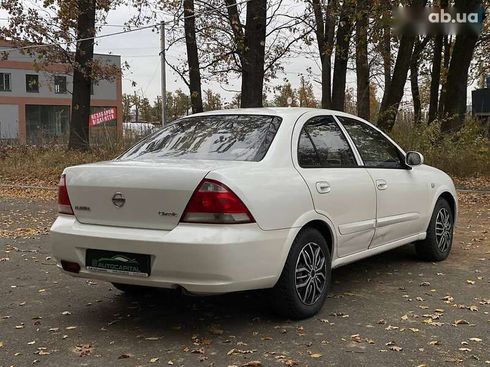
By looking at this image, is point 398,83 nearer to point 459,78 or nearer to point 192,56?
point 459,78

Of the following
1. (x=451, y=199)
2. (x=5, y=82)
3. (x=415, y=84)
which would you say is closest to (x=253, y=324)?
(x=451, y=199)

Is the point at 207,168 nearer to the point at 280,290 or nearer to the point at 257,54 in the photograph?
the point at 280,290

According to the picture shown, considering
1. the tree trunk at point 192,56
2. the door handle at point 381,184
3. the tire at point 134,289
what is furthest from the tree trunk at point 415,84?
the tire at point 134,289

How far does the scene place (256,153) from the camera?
4570 mm

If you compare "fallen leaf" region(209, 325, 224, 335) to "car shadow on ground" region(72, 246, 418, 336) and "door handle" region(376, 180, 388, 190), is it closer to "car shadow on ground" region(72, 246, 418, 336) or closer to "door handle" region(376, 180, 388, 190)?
"car shadow on ground" region(72, 246, 418, 336)

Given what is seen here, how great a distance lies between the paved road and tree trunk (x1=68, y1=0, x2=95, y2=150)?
1443cm

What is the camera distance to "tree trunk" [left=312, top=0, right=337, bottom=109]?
736 inches

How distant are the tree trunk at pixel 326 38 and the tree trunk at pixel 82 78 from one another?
7375 millimetres

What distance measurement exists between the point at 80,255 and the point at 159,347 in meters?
0.89

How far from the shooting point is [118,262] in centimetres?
419

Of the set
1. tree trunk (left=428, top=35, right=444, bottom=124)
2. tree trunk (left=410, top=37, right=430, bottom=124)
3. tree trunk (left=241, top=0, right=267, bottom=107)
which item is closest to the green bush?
tree trunk (left=410, top=37, right=430, bottom=124)

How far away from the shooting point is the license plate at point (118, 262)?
4.09 m

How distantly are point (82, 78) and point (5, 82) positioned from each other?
4413cm

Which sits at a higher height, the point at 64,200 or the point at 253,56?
the point at 253,56
